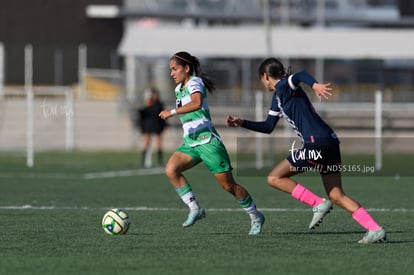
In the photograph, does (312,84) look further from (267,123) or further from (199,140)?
(199,140)

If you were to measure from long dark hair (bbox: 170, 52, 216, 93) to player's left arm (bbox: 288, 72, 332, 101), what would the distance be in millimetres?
1447

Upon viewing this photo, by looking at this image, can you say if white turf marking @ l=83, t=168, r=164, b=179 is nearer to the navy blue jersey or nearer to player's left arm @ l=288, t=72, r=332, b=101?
the navy blue jersey

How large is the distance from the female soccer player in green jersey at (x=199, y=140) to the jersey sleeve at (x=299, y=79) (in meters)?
1.25

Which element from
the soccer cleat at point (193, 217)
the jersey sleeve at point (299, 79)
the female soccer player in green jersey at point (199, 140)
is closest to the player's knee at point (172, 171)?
the female soccer player in green jersey at point (199, 140)

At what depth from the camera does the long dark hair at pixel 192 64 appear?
1316 cm

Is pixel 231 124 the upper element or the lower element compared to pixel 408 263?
upper

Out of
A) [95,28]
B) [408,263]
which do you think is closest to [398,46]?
[95,28]

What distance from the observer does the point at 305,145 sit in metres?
12.2

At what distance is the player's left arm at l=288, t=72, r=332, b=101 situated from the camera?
11359mm

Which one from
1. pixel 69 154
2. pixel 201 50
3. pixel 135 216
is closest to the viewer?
pixel 135 216

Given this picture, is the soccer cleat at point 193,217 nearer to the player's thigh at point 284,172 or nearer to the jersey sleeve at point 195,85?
the player's thigh at point 284,172

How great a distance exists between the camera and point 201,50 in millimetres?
54219

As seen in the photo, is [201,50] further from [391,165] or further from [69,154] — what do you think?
[391,165]

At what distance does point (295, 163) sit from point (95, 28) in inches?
1998
